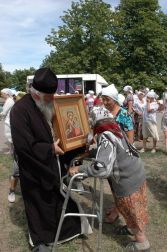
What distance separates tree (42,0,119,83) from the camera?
40.0 metres

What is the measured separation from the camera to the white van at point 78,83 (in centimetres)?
2725

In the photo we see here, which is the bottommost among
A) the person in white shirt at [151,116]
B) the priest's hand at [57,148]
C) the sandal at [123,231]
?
the sandal at [123,231]

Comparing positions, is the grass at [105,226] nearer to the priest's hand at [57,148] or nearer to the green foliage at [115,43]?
the priest's hand at [57,148]

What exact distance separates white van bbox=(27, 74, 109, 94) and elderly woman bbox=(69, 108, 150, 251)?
22.8 meters

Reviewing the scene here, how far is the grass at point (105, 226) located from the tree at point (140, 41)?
3482cm

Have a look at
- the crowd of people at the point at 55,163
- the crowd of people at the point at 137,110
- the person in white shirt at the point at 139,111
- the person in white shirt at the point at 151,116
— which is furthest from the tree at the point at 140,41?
the crowd of people at the point at 55,163

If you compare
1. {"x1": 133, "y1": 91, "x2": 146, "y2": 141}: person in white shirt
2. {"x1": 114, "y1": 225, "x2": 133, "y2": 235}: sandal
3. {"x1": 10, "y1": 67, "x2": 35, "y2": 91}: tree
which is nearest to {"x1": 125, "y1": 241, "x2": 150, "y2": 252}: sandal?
{"x1": 114, "y1": 225, "x2": 133, "y2": 235}: sandal

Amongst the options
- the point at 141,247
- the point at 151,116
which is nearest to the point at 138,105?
the point at 151,116

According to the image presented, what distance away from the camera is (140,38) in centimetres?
4278

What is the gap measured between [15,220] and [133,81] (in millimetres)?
35776

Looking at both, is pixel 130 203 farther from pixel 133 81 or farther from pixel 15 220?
pixel 133 81

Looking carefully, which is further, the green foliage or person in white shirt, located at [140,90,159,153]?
the green foliage

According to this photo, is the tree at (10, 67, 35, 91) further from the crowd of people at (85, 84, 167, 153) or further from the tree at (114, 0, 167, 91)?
the crowd of people at (85, 84, 167, 153)

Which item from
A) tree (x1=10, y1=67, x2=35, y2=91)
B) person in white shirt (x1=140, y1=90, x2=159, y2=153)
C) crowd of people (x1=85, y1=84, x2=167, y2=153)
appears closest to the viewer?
crowd of people (x1=85, y1=84, x2=167, y2=153)
